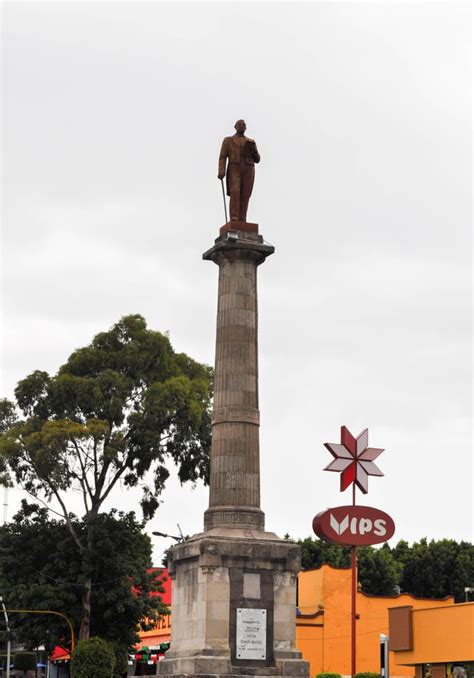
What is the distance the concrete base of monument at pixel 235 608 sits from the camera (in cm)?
3212

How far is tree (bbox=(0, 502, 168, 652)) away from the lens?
5469 cm

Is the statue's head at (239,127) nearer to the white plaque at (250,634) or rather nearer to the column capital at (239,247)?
the column capital at (239,247)

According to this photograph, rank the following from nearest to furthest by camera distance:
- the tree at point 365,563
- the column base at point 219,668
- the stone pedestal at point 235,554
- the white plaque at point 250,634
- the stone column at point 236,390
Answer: the column base at point 219,668, the stone pedestal at point 235,554, the white plaque at point 250,634, the stone column at point 236,390, the tree at point 365,563

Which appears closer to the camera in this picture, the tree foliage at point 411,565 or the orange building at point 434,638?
the orange building at point 434,638

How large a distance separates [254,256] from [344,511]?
811 cm

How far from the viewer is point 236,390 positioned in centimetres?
3469

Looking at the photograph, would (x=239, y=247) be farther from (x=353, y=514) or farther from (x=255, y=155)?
(x=353, y=514)

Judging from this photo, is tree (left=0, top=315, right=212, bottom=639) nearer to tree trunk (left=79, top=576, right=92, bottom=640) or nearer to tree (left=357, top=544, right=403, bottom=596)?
tree trunk (left=79, top=576, right=92, bottom=640)

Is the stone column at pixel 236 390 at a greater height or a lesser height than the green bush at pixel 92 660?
greater

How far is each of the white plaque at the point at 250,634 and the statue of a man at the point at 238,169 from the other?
12034mm

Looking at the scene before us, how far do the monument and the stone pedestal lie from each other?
0.03 meters

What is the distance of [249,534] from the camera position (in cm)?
3338

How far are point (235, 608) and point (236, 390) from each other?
6253mm

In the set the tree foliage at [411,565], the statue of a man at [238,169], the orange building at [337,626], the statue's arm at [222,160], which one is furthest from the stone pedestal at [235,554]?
the tree foliage at [411,565]
